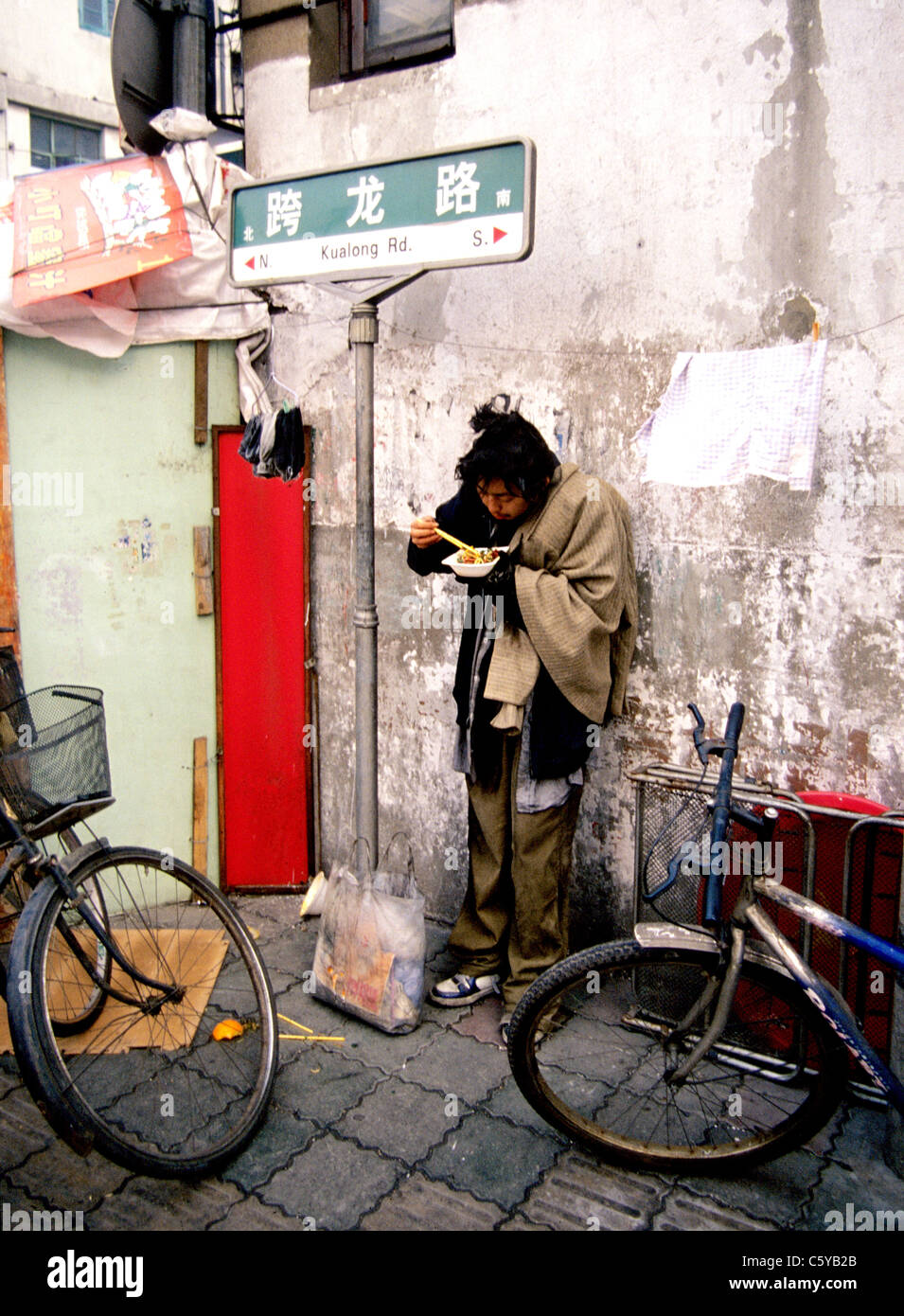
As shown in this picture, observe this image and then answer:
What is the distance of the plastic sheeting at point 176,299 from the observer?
4227 mm

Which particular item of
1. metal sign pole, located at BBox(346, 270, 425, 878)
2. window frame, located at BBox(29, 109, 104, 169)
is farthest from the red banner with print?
window frame, located at BBox(29, 109, 104, 169)

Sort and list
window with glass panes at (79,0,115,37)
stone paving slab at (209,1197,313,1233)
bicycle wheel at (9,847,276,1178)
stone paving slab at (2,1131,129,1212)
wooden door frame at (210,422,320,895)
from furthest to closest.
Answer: window with glass panes at (79,0,115,37) → wooden door frame at (210,422,320,895) → stone paving slab at (2,1131,129,1212) → stone paving slab at (209,1197,313,1233) → bicycle wheel at (9,847,276,1178)

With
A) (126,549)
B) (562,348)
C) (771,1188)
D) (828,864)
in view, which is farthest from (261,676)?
(771,1188)

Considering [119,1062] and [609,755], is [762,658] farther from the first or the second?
[119,1062]

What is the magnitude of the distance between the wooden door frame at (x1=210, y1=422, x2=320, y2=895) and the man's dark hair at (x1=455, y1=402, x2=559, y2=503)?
4.77 ft

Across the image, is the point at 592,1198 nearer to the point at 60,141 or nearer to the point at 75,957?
the point at 75,957

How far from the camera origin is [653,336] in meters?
3.76

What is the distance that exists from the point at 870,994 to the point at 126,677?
137 inches

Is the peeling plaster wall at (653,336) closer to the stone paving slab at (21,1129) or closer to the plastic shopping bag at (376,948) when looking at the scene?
the plastic shopping bag at (376,948)

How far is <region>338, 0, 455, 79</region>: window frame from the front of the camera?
13.5 feet

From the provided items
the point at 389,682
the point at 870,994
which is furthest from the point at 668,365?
the point at 870,994

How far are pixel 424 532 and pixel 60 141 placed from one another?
14260 mm

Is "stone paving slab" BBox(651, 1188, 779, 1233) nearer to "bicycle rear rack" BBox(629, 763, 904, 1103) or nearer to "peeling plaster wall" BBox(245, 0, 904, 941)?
"bicycle rear rack" BBox(629, 763, 904, 1103)

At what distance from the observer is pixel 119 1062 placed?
3537 mm
